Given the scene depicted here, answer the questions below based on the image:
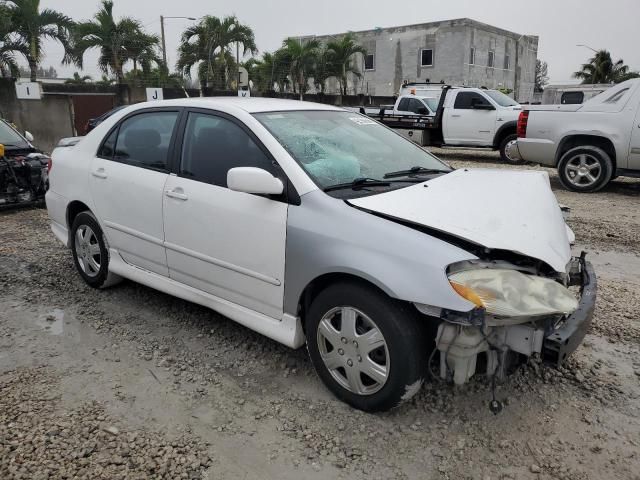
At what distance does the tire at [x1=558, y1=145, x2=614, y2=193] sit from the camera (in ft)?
28.7

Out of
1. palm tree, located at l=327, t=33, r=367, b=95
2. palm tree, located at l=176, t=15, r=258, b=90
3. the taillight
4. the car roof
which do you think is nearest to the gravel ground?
the car roof

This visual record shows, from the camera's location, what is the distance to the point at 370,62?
40.1m

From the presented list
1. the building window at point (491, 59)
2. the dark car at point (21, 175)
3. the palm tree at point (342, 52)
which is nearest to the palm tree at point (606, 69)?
the building window at point (491, 59)

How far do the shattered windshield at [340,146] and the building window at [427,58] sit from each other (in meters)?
35.8

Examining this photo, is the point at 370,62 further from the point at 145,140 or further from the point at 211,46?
the point at 145,140

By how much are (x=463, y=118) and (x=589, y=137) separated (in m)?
5.46

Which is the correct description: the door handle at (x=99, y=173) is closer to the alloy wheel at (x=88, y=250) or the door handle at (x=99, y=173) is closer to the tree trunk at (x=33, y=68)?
the alloy wheel at (x=88, y=250)

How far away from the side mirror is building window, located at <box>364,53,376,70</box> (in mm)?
39136

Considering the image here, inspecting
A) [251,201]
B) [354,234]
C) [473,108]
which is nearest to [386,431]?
[354,234]

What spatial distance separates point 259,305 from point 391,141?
164cm

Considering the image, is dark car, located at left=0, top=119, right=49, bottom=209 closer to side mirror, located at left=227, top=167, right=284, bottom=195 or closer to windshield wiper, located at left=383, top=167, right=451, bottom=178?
Result: side mirror, located at left=227, top=167, right=284, bottom=195

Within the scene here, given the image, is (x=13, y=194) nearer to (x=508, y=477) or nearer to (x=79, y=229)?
(x=79, y=229)

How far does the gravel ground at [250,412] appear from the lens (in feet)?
8.26

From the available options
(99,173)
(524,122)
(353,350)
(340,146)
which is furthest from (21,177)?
(524,122)
